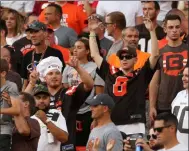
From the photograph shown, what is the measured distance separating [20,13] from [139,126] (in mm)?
4805

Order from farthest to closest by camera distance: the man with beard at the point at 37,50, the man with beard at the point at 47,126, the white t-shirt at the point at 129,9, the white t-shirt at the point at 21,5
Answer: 1. the white t-shirt at the point at 21,5
2. the white t-shirt at the point at 129,9
3. the man with beard at the point at 37,50
4. the man with beard at the point at 47,126

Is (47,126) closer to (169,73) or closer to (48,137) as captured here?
(48,137)

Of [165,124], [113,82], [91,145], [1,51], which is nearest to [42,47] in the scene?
[1,51]

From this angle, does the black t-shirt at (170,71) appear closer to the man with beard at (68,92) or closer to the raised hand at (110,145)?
the man with beard at (68,92)

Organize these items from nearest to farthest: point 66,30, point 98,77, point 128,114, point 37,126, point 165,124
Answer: point 165,124 → point 37,126 → point 128,114 → point 98,77 → point 66,30

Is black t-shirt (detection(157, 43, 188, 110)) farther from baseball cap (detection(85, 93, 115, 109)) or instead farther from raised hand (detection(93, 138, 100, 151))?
raised hand (detection(93, 138, 100, 151))

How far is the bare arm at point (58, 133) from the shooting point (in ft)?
44.7

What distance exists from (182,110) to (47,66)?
253cm

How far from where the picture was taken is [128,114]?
1452cm

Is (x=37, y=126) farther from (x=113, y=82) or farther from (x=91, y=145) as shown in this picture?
(x=113, y=82)

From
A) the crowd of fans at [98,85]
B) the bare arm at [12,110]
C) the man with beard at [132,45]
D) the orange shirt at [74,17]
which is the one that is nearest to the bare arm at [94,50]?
the crowd of fans at [98,85]

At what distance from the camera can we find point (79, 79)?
15.6 meters

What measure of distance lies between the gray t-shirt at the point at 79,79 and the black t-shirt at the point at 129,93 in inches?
29.8

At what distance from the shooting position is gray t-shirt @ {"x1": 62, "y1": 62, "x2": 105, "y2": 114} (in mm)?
15492
